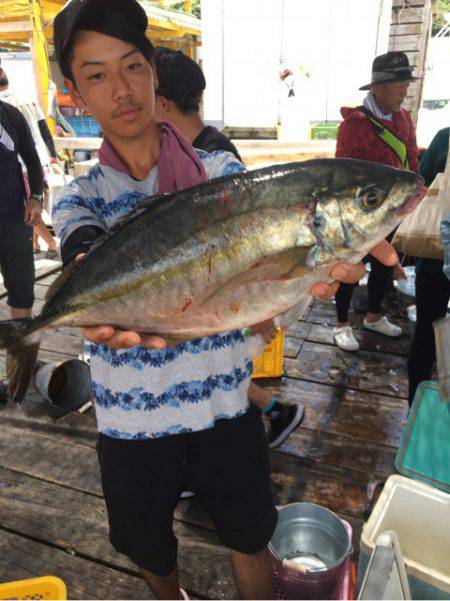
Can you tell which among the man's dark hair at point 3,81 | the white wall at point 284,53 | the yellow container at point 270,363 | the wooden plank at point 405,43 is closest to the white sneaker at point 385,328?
the yellow container at point 270,363

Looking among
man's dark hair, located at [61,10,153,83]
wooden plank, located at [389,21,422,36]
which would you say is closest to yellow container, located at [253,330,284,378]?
man's dark hair, located at [61,10,153,83]

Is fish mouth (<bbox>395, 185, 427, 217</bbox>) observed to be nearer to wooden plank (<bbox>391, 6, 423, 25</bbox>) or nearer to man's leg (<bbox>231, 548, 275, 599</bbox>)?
man's leg (<bbox>231, 548, 275, 599</bbox>)

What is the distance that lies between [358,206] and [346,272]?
0.22 metres

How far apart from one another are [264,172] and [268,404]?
7.87 ft

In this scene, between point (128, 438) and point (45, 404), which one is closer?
point (128, 438)

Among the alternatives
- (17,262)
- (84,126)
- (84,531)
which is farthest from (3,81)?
(84,126)

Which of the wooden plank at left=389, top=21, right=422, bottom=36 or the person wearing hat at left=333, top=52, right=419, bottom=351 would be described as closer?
the person wearing hat at left=333, top=52, right=419, bottom=351

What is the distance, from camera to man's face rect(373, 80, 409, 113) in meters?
3.98

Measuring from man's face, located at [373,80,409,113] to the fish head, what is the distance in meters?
3.11

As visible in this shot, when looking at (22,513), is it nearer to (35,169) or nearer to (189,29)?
(35,169)

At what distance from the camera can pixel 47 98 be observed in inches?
461

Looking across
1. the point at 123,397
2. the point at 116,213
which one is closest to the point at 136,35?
the point at 116,213

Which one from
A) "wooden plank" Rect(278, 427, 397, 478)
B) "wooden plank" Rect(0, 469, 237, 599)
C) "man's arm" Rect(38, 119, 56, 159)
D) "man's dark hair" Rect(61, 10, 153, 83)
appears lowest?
"wooden plank" Rect(0, 469, 237, 599)

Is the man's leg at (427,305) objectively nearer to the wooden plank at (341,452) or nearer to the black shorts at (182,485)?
the wooden plank at (341,452)
